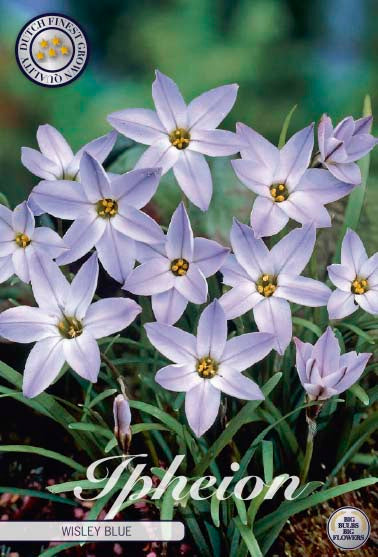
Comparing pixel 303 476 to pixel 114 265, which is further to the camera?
pixel 303 476

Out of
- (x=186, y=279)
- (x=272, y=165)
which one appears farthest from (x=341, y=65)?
(x=186, y=279)

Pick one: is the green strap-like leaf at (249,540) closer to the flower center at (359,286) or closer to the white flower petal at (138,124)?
the flower center at (359,286)

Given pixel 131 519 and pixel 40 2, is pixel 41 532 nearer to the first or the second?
pixel 131 519

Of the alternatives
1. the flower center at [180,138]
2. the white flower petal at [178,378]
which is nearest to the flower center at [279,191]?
the flower center at [180,138]

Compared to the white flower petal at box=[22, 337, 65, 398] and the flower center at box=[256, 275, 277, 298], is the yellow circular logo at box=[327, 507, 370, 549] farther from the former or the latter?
the white flower petal at box=[22, 337, 65, 398]

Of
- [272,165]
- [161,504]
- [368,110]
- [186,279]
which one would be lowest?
[161,504]

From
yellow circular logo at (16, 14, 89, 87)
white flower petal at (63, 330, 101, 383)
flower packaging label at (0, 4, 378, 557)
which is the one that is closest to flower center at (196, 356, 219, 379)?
flower packaging label at (0, 4, 378, 557)

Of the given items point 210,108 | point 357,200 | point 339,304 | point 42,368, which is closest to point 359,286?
point 339,304
